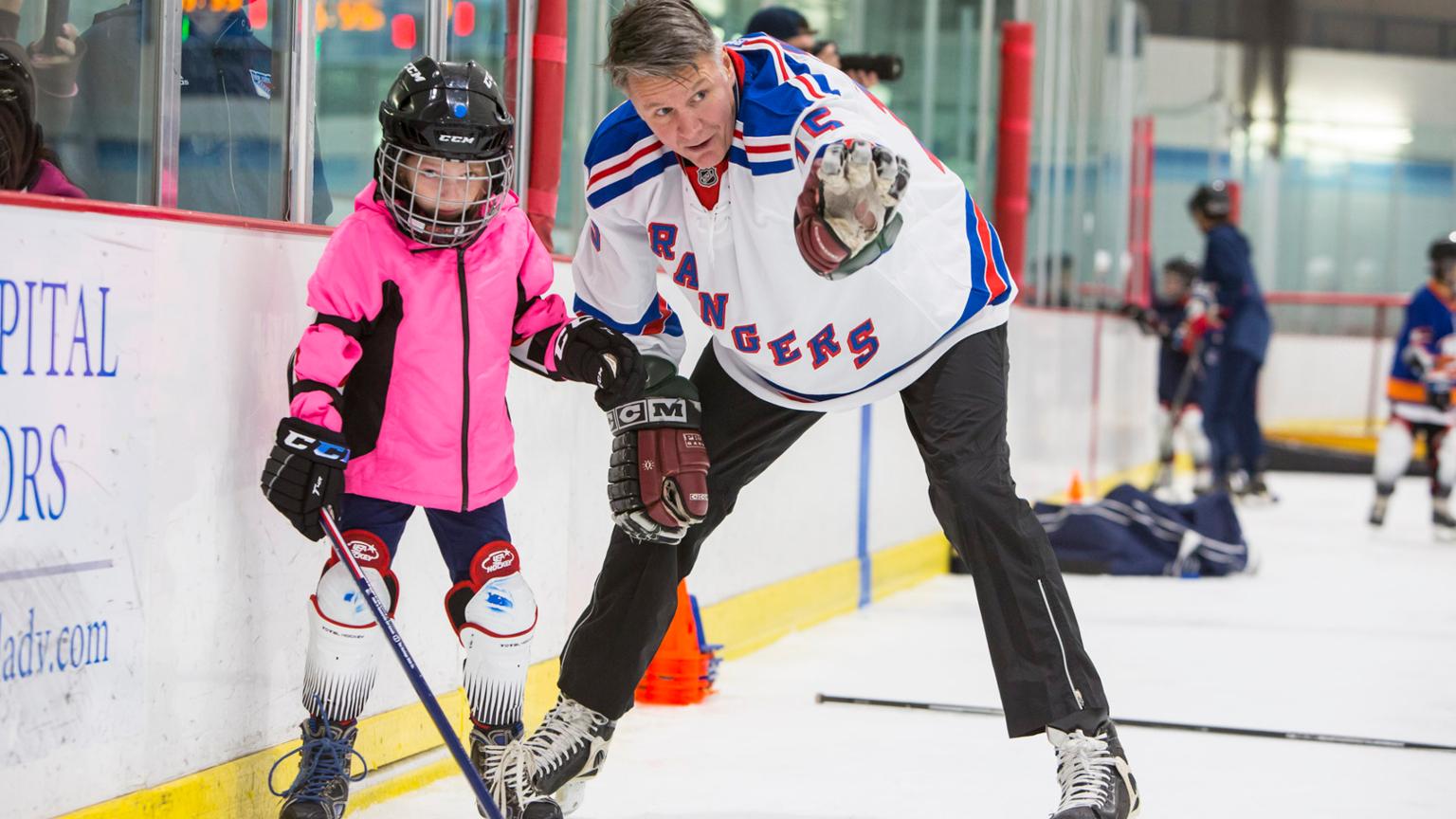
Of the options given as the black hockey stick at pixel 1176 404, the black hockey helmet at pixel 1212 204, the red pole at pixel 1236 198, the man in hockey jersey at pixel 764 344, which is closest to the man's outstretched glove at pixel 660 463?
the man in hockey jersey at pixel 764 344

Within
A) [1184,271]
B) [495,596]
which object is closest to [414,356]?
[495,596]

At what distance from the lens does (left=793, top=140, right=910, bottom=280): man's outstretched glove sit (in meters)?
1.80

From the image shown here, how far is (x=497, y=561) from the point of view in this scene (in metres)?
2.28

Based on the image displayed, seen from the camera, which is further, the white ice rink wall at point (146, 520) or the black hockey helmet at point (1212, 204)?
the black hockey helmet at point (1212, 204)

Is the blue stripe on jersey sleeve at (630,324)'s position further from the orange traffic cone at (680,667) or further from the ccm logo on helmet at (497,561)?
the orange traffic cone at (680,667)

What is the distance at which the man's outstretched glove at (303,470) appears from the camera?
6.59 ft

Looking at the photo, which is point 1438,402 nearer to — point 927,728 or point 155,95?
point 927,728

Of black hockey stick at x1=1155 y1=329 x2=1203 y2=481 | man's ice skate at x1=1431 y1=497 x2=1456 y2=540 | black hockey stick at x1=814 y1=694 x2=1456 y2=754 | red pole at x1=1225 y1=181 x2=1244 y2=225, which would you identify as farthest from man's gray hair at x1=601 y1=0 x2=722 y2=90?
red pole at x1=1225 y1=181 x2=1244 y2=225

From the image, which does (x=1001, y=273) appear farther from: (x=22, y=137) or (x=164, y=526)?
(x=22, y=137)

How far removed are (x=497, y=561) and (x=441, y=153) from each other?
1.91ft

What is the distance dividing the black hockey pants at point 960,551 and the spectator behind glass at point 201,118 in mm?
748

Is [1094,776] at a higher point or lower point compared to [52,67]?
lower

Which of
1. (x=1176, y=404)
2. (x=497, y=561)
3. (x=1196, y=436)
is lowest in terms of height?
(x=1196, y=436)

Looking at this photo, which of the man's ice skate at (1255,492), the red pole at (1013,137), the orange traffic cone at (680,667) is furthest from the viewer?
the man's ice skate at (1255,492)
